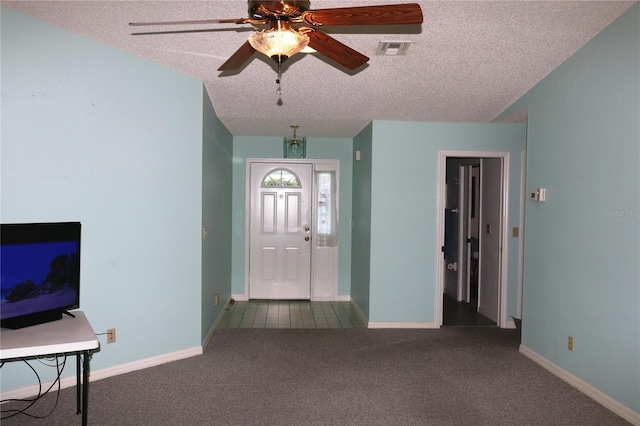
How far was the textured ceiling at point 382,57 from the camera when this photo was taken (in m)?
3.07

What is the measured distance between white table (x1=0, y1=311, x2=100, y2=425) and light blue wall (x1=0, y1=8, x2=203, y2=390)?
852 millimetres

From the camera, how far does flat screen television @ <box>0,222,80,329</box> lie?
2.51 meters

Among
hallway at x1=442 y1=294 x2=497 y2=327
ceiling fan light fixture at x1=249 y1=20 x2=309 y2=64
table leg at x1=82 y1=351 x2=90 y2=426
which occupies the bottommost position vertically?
hallway at x1=442 y1=294 x2=497 y2=327

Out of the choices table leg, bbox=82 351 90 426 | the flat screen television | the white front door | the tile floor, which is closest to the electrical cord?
the flat screen television

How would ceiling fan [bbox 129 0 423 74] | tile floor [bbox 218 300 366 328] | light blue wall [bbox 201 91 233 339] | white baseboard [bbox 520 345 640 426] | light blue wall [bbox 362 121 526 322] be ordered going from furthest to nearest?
tile floor [bbox 218 300 366 328], light blue wall [bbox 362 121 526 322], light blue wall [bbox 201 91 233 339], white baseboard [bbox 520 345 640 426], ceiling fan [bbox 129 0 423 74]

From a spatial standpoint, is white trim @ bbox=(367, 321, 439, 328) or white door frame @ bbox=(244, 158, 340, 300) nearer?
white trim @ bbox=(367, 321, 439, 328)

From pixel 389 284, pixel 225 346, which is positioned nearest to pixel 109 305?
pixel 225 346

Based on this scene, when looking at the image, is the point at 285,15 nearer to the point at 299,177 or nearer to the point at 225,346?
the point at 225,346

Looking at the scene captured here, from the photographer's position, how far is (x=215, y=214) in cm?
505

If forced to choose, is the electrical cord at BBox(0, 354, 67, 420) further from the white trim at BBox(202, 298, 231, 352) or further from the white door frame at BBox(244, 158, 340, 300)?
the white door frame at BBox(244, 158, 340, 300)

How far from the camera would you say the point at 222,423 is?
287 cm

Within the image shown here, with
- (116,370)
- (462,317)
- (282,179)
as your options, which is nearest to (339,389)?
(116,370)

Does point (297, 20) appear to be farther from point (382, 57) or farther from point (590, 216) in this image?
point (590, 216)

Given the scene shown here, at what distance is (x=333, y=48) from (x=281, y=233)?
4482 millimetres
